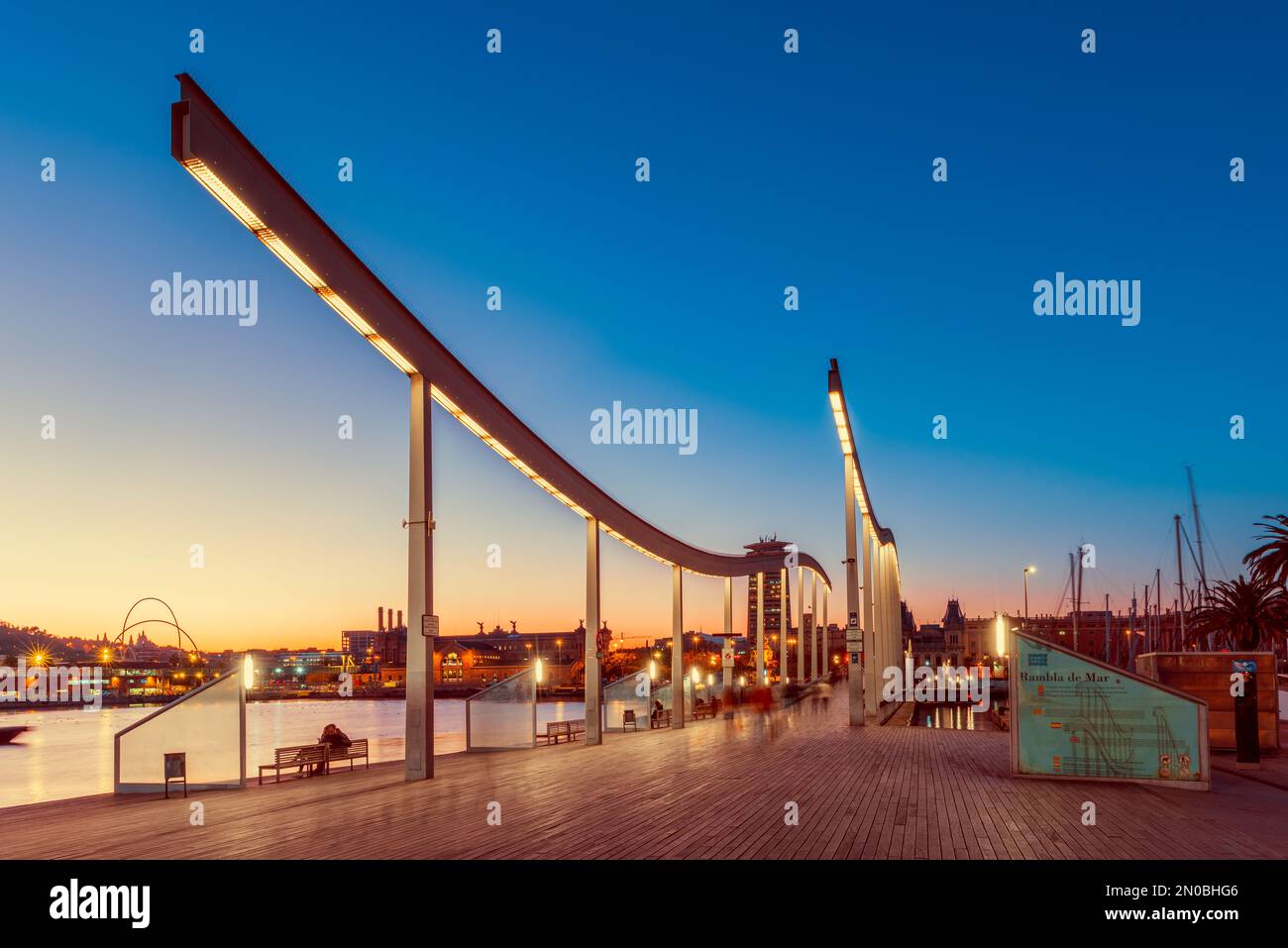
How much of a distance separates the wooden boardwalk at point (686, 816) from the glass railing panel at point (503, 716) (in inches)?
135

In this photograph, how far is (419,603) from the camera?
1580 centimetres

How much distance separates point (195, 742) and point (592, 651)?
1146 centimetres

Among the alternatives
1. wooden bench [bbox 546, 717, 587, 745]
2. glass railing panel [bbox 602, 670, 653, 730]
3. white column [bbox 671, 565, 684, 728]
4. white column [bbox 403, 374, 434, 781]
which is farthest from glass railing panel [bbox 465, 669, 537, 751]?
white column [bbox 671, 565, 684, 728]

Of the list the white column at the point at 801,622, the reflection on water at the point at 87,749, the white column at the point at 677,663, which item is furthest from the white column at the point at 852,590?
the white column at the point at 801,622

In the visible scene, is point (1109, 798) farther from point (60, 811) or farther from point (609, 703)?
point (609, 703)

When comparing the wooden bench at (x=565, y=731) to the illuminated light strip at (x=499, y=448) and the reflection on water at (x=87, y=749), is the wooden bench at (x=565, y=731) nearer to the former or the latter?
the reflection on water at (x=87, y=749)

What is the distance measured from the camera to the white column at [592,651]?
24.4m

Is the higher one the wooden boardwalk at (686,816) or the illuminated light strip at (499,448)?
the illuminated light strip at (499,448)

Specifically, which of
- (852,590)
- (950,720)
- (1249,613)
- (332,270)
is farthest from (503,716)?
(950,720)

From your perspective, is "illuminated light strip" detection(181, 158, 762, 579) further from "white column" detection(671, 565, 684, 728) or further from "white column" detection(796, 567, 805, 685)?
"white column" detection(796, 567, 805, 685)

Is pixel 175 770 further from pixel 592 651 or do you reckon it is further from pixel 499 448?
pixel 592 651

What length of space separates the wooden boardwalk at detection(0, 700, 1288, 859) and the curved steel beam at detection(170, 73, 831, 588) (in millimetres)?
6714

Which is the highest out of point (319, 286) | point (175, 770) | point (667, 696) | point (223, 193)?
point (223, 193)
